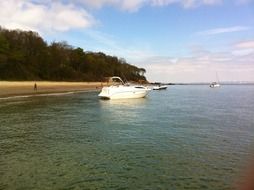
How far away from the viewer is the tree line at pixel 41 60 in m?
117

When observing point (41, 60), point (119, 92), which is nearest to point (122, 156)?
point (119, 92)

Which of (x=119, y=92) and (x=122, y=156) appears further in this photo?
(x=119, y=92)

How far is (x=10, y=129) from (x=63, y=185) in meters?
15.3

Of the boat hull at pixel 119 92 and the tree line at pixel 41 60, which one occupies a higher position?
the tree line at pixel 41 60

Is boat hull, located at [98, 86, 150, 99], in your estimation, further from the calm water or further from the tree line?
the tree line

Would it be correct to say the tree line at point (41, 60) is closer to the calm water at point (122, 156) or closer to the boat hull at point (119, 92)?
the boat hull at point (119, 92)

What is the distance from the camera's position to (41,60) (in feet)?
440

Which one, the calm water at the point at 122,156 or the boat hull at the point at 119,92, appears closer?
the calm water at the point at 122,156

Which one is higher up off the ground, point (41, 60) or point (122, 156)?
point (41, 60)

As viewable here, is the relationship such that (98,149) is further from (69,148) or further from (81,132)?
(81,132)

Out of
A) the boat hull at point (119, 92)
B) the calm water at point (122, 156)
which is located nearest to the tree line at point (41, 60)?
the boat hull at point (119, 92)

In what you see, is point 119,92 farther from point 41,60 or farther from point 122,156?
point 41,60

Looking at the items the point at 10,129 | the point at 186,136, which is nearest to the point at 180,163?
the point at 186,136

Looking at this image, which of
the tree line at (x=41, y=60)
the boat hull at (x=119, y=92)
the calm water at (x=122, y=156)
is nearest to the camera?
the calm water at (x=122, y=156)
